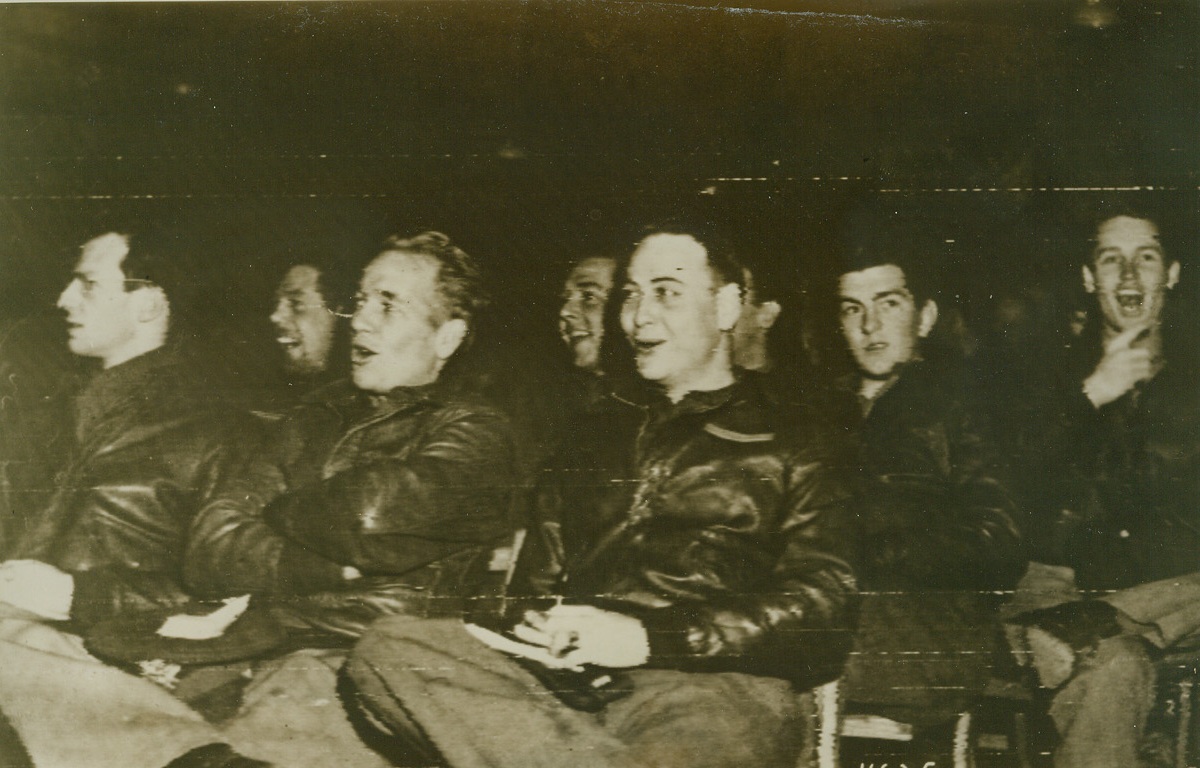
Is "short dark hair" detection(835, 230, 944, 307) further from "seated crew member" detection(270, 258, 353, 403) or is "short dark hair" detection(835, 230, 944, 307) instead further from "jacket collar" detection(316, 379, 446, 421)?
"seated crew member" detection(270, 258, 353, 403)

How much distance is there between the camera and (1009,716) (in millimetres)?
2588

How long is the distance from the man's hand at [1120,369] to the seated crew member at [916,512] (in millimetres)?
391

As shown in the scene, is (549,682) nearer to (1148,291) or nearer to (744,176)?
(744,176)

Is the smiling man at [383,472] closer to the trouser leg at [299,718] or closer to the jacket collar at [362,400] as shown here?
the jacket collar at [362,400]

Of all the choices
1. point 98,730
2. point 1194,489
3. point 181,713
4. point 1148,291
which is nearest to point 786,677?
point 1194,489

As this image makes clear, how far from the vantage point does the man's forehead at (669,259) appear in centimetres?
259

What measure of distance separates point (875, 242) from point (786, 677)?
137 centimetres

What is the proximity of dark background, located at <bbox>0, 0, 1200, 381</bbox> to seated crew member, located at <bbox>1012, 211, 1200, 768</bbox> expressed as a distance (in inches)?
8.7

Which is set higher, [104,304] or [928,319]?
[928,319]

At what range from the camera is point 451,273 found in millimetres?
2584

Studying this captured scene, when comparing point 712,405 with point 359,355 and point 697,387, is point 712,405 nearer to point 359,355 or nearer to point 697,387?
point 697,387

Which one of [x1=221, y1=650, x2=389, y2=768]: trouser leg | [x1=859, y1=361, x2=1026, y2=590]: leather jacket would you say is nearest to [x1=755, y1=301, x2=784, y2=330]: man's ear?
[x1=859, y1=361, x2=1026, y2=590]: leather jacket

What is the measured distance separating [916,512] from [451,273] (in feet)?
5.29

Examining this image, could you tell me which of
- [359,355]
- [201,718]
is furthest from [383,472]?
[201,718]
